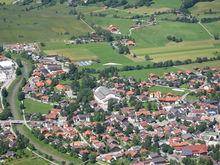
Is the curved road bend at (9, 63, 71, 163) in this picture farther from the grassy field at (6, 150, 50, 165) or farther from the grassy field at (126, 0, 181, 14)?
the grassy field at (126, 0, 181, 14)

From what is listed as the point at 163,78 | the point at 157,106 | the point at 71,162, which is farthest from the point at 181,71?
the point at 71,162

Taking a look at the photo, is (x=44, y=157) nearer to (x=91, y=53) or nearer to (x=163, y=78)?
(x=163, y=78)

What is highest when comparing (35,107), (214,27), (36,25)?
(36,25)

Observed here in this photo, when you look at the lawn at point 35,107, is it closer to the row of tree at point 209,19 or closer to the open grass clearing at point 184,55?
the open grass clearing at point 184,55

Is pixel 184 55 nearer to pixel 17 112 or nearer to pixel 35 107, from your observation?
pixel 35 107

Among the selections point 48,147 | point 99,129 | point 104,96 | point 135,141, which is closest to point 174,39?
point 104,96

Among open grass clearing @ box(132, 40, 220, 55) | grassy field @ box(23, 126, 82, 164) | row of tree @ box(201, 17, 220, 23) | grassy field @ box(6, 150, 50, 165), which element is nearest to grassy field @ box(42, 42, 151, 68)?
open grass clearing @ box(132, 40, 220, 55)

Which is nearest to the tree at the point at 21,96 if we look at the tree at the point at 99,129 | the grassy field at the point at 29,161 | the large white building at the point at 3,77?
the large white building at the point at 3,77
